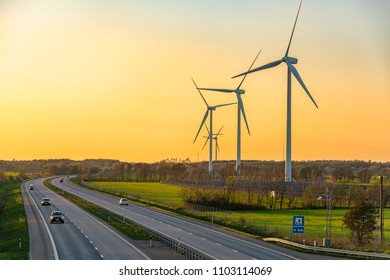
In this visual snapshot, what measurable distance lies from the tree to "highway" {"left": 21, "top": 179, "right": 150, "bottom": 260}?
24.8 meters

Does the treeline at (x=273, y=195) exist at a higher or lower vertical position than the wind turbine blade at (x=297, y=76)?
lower

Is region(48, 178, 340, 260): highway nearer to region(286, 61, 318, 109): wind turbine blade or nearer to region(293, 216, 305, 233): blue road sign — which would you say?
region(293, 216, 305, 233): blue road sign

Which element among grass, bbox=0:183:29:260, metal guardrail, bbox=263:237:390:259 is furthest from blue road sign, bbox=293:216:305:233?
grass, bbox=0:183:29:260

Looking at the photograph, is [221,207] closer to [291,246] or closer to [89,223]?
[89,223]

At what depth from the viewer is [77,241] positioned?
67062 millimetres

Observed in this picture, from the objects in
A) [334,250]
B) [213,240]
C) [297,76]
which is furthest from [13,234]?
[297,76]

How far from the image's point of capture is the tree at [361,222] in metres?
69.0

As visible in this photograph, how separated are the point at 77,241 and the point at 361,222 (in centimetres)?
3140

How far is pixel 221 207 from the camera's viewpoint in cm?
12788

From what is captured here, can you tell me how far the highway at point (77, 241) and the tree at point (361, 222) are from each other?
2484 cm

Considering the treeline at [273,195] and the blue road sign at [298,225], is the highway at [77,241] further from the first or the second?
the treeline at [273,195]

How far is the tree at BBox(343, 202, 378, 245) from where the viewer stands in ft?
226

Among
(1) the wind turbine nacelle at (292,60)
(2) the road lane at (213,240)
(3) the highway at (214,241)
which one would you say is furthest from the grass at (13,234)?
(1) the wind turbine nacelle at (292,60)

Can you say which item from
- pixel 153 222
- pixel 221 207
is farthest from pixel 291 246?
pixel 221 207
